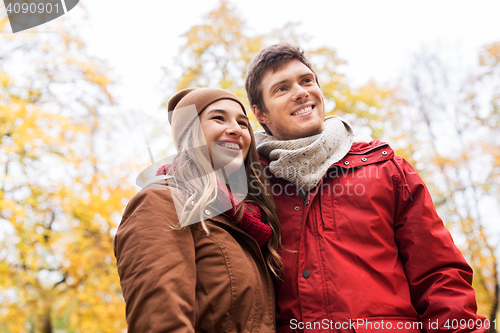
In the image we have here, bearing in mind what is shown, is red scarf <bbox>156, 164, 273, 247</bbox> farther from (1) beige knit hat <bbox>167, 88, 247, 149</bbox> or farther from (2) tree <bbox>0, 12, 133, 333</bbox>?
(2) tree <bbox>0, 12, 133, 333</bbox>

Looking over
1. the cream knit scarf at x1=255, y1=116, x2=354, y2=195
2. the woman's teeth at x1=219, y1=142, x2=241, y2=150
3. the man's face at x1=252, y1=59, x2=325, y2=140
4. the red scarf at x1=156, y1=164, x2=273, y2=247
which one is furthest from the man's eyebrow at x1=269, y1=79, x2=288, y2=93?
the red scarf at x1=156, y1=164, x2=273, y2=247

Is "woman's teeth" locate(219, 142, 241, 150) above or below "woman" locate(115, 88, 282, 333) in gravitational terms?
above

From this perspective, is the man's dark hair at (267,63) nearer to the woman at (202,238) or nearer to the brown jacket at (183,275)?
the woman at (202,238)

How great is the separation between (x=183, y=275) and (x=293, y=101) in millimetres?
A: 1403

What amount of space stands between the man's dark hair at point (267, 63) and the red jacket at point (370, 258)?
0.83 meters

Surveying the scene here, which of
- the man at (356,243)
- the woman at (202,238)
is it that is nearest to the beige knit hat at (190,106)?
the woman at (202,238)

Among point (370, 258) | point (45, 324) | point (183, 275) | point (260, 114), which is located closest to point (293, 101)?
point (260, 114)

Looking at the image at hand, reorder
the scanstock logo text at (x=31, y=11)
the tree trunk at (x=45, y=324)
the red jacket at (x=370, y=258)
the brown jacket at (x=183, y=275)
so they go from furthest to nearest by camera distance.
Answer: the tree trunk at (x=45, y=324), the scanstock logo text at (x=31, y=11), the red jacket at (x=370, y=258), the brown jacket at (x=183, y=275)

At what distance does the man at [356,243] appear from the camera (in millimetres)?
1656

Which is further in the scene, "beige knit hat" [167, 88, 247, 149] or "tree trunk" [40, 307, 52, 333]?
"tree trunk" [40, 307, 52, 333]

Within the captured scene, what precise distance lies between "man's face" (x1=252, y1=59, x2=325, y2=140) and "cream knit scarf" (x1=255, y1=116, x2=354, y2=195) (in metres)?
0.11

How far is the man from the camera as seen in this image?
166cm

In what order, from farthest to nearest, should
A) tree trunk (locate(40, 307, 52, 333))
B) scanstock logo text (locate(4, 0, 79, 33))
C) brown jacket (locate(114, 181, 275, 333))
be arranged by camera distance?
tree trunk (locate(40, 307, 52, 333)), scanstock logo text (locate(4, 0, 79, 33)), brown jacket (locate(114, 181, 275, 333))

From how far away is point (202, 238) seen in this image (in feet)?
5.09
